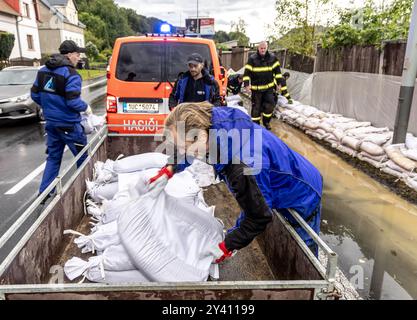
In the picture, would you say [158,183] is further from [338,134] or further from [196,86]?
[338,134]

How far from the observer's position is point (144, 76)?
4.95 m

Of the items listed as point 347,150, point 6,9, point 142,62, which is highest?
point 6,9

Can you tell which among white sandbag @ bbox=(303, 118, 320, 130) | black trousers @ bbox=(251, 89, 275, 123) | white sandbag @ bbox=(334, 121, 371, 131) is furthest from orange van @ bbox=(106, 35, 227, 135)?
white sandbag @ bbox=(303, 118, 320, 130)

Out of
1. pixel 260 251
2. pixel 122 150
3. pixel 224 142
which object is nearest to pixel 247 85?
pixel 122 150

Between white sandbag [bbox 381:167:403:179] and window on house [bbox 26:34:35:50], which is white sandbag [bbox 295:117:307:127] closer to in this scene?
white sandbag [bbox 381:167:403:179]

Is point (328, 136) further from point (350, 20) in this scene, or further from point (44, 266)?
point (44, 266)

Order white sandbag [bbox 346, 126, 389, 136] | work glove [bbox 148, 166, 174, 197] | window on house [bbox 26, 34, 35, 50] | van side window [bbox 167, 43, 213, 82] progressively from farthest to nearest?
window on house [bbox 26, 34, 35, 50]
white sandbag [bbox 346, 126, 389, 136]
van side window [bbox 167, 43, 213, 82]
work glove [bbox 148, 166, 174, 197]

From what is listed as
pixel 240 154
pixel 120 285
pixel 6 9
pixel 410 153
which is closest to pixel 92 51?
pixel 6 9

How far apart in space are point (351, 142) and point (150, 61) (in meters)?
3.75

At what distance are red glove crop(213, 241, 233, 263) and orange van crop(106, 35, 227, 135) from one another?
9.41 ft

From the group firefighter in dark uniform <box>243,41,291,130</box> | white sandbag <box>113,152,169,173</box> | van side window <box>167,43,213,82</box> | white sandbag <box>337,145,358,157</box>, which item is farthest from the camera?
firefighter in dark uniform <box>243,41,291,130</box>

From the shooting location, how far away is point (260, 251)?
2.67 m

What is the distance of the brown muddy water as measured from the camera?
3115 millimetres

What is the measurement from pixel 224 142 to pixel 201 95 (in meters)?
3.23
